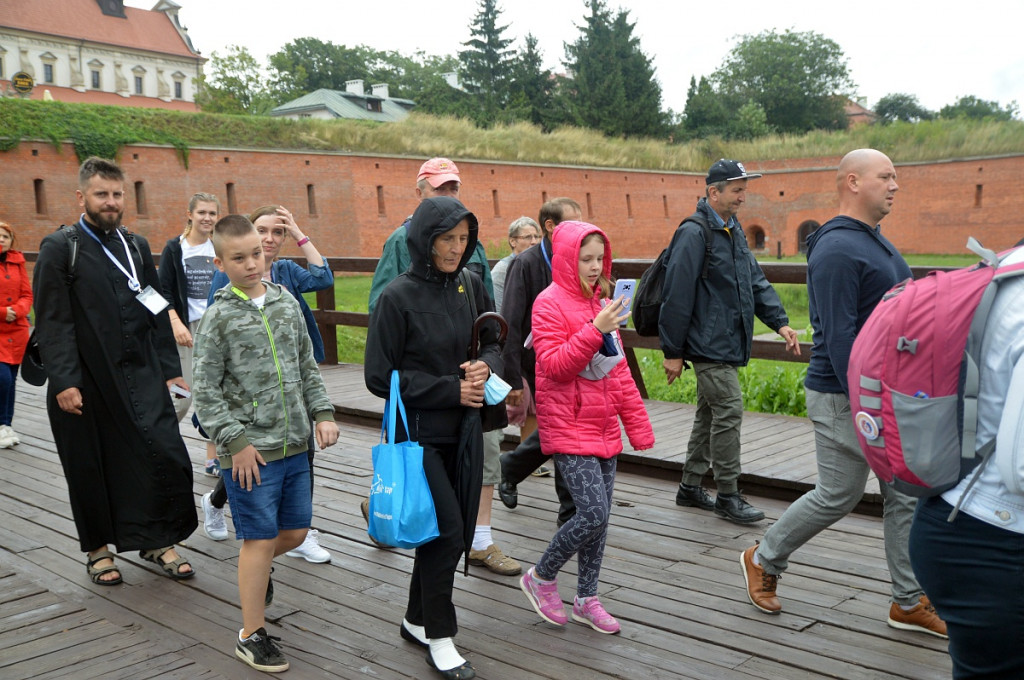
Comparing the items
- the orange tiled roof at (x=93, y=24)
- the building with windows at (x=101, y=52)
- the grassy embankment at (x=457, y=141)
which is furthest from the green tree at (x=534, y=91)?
the orange tiled roof at (x=93, y=24)

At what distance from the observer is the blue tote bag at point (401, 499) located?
2.99 metres

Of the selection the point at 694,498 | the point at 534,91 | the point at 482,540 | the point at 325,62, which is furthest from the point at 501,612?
the point at 325,62

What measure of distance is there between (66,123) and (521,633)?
94.9 ft

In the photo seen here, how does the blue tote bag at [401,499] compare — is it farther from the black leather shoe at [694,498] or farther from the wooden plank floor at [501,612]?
the black leather shoe at [694,498]

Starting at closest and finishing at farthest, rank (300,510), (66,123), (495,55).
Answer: (300,510), (66,123), (495,55)

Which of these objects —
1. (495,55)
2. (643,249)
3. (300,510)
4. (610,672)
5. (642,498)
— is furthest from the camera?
(495,55)

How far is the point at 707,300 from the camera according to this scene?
4.68 meters

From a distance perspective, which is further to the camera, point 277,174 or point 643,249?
point 643,249

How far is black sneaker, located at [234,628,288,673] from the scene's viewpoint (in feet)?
10.5

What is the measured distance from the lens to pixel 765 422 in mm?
6527

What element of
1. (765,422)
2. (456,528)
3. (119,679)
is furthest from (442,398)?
(765,422)

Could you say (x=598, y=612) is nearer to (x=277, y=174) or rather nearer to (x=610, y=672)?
(x=610, y=672)

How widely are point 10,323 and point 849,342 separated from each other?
6.26m

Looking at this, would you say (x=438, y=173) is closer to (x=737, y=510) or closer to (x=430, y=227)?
(x=430, y=227)
